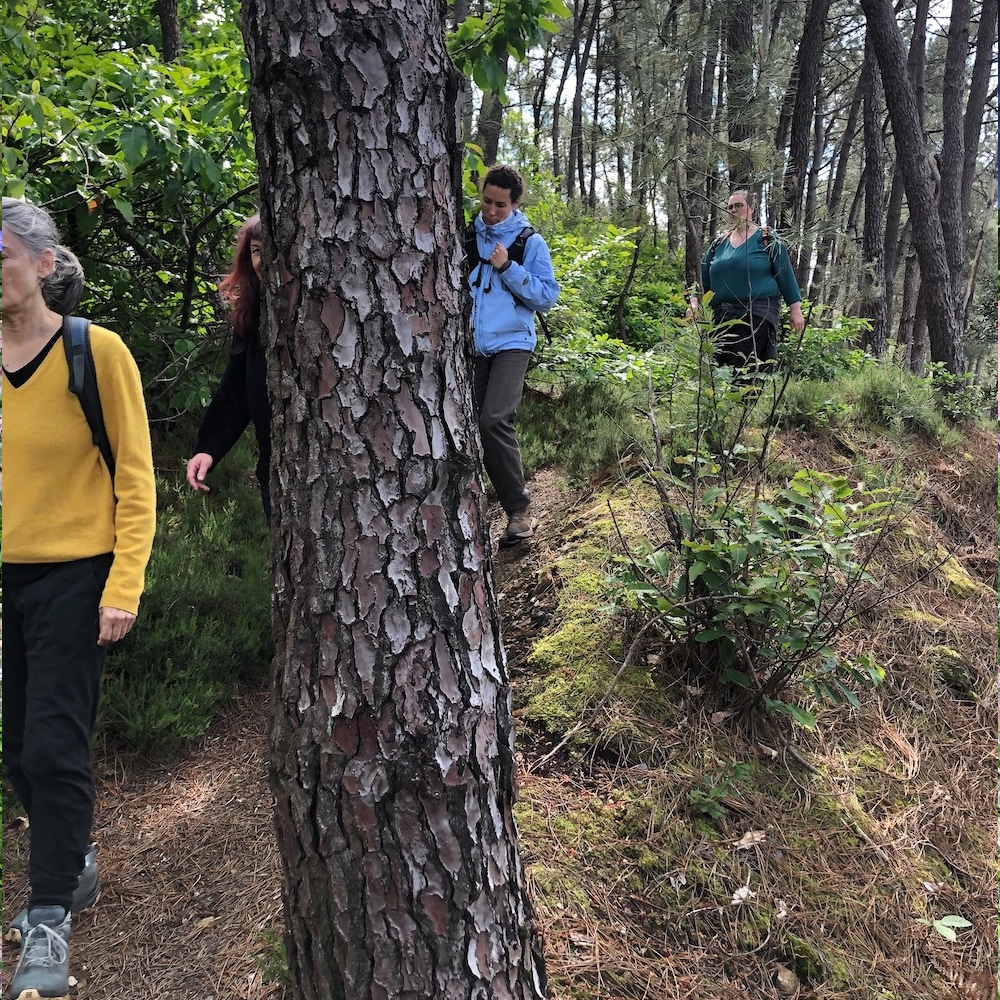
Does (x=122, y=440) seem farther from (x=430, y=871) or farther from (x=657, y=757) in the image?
(x=657, y=757)

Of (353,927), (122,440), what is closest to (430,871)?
(353,927)

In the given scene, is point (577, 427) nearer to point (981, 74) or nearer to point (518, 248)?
point (518, 248)

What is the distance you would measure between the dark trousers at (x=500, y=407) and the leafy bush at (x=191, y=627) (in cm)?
143

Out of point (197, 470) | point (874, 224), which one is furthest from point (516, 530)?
point (874, 224)

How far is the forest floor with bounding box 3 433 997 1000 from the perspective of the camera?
199 centimetres

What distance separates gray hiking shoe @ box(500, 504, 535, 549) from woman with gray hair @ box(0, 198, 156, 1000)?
7.20 feet

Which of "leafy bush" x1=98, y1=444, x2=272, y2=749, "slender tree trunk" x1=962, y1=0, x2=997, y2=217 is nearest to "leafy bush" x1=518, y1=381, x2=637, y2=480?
"leafy bush" x1=98, y1=444, x2=272, y2=749

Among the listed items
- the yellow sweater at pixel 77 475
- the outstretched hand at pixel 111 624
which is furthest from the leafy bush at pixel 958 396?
the outstretched hand at pixel 111 624

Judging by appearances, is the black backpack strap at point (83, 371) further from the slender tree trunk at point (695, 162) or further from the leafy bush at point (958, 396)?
the leafy bush at point (958, 396)

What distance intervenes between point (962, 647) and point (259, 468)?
3.45 metres

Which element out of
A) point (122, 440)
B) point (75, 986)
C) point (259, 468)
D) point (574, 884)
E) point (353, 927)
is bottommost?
point (75, 986)

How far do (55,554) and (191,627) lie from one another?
1383mm

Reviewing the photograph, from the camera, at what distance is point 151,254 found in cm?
466

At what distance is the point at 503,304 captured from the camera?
12.3ft
